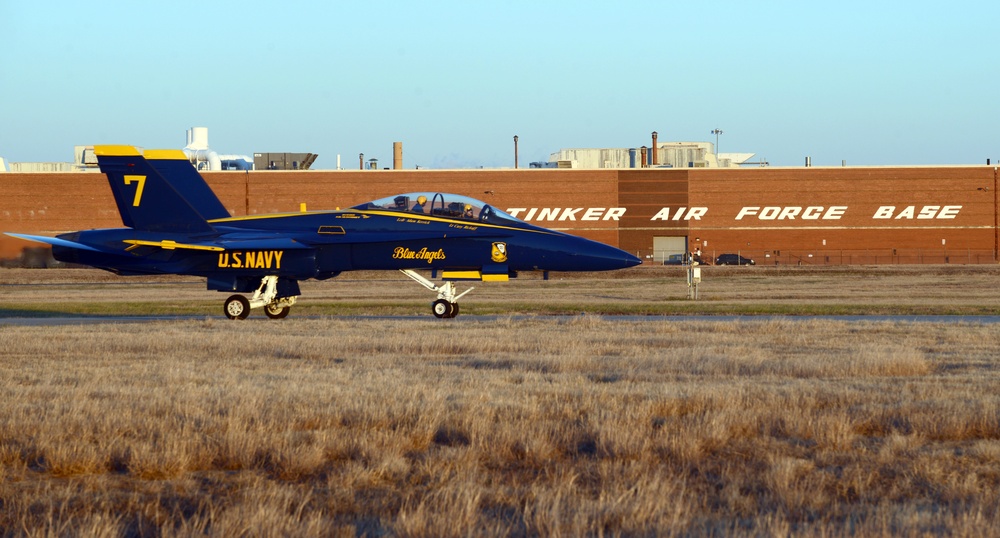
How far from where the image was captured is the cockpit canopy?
2600 cm

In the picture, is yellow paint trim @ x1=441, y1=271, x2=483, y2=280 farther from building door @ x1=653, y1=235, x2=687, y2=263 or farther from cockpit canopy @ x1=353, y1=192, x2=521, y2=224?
building door @ x1=653, y1=235, x2=687, y2=263

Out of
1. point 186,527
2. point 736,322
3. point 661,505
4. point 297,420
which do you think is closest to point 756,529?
point 661,505

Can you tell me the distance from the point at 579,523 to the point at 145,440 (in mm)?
4183

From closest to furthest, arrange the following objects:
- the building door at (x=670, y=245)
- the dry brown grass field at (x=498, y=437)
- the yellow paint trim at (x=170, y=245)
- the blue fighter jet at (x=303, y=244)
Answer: the dry brown grass field at (x=498, y=437), the yellow paint trim at (x=170, y=245), the blue fighter jet at (x=303, y=244), the building door at (x=670, y=245)

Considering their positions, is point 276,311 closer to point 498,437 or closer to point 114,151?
point 114,151

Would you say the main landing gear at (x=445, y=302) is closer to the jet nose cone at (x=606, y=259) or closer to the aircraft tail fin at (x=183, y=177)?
the jet nose cone at (x=606, y=259)

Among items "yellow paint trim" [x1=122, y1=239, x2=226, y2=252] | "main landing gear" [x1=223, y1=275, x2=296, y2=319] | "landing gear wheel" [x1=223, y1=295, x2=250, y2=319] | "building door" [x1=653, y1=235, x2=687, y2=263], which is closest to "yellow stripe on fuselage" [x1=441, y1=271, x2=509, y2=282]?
"main landing gear" [x1=223, y1=275, x2=296, y2=319]

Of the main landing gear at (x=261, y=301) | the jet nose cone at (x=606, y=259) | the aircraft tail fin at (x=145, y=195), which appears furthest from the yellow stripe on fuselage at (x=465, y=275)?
the aircraft tail fin at (x=145, y=195)

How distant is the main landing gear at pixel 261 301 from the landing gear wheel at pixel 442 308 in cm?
359

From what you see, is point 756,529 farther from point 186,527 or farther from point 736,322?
point 736,322

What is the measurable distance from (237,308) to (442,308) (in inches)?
190

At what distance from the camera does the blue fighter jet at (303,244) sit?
2553 cm

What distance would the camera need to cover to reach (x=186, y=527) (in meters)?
6.54

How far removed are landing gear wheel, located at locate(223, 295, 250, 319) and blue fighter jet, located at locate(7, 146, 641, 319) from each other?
3 cm
